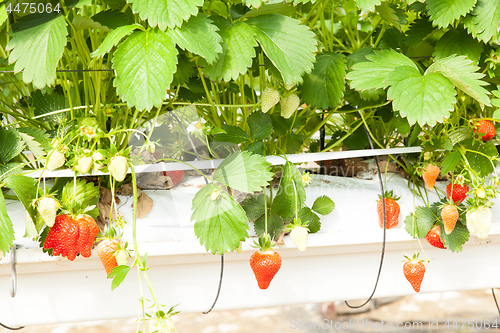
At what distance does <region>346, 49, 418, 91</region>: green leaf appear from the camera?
0.50 m

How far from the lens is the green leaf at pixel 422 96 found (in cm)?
46

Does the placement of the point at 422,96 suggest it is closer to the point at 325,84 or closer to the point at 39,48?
the point at 325,84

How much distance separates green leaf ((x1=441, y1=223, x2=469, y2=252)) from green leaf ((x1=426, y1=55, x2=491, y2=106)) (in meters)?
0.25

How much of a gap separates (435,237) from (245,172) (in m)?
0.36

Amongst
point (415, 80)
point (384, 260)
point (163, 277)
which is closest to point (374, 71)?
point (415, 80)

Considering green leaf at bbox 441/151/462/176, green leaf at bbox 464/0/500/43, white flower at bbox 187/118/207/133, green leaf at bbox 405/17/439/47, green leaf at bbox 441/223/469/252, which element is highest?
green leaf at bbox 464/0/500/43

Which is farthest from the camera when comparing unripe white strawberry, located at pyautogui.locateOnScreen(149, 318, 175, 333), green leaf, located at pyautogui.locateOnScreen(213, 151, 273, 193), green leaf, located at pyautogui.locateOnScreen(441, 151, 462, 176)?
green leaf, located at pyautogui.locateOnScreen(441, 151, 462, 176)

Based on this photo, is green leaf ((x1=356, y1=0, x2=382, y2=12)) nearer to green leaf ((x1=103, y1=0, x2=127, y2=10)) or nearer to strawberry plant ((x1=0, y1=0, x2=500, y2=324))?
strawberry plant ((x1=0, y1=0, x2=500, y2=324))

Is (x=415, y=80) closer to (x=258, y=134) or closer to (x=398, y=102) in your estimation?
(x=398, y=102)

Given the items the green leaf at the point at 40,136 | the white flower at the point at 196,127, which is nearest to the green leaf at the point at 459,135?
the white flower at the point at 196,127

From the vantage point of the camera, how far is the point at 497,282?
2.33 feet

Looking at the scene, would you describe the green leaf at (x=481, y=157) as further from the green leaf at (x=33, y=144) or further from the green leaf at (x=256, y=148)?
the green leaf at (x=33, y=144)

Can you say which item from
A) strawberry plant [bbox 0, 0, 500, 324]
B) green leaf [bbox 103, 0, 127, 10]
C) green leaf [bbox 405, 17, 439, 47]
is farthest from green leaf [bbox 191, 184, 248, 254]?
green leaf [bbox 405, 17, 439, 47]

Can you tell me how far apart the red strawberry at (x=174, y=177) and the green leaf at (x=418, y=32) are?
1.50 feet
